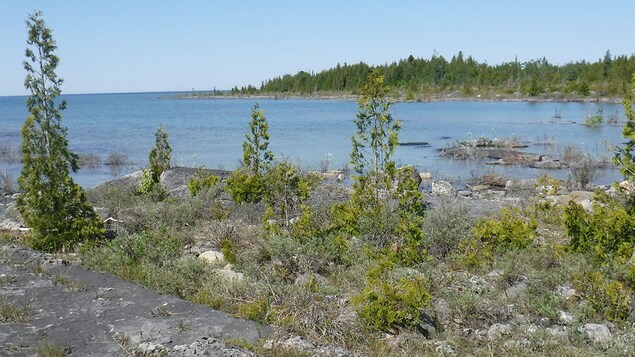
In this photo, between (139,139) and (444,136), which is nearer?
(444,136)

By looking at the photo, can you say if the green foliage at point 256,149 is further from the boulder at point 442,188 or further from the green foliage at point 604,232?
the green foliage at point 604,232

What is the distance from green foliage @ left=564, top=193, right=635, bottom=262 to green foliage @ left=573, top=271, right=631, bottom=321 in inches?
35.5

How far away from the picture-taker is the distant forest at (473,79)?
86.9 metres

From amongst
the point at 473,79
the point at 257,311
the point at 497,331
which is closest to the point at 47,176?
the point at 257,311

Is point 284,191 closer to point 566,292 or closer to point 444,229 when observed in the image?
point 444,229

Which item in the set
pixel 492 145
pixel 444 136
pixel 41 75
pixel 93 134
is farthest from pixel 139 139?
pixel 41 75

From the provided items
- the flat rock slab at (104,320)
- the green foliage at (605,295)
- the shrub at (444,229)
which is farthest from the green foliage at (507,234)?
the flat rock slab at (104,320)

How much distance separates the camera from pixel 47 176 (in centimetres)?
952

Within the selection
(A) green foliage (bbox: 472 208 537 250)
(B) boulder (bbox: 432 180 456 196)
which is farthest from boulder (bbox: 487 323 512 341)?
(B) boulder (bbox: 432 180 456 196)

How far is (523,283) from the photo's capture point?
7.13 meters

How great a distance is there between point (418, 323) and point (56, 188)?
621cm

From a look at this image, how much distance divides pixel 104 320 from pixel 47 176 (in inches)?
168

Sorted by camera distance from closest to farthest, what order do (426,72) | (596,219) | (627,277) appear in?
1. (627,277)
2. (596,219)
3. (426,72)

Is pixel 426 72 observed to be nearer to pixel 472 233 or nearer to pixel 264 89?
pixel 264 89
